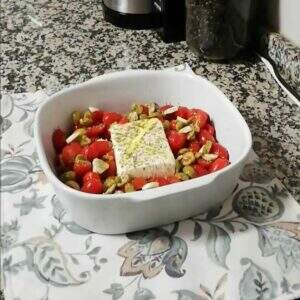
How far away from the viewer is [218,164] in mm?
536

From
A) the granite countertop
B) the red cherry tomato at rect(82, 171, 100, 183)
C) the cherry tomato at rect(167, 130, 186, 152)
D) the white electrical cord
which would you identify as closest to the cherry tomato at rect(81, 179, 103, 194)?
the red cherry tomato at rect(82, 171, 100, 183)

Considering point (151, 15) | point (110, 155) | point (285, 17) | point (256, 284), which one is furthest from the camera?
point (151, 15)

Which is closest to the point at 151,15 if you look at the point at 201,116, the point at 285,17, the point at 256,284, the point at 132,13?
the point at 132,13

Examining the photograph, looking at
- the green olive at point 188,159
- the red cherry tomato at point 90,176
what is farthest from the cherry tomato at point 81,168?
the green olive at point 188,159

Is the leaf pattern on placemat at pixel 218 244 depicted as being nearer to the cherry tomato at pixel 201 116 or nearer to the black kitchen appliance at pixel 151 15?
the cherry tomato at pixel 201 116

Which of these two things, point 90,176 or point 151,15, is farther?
point 151,15

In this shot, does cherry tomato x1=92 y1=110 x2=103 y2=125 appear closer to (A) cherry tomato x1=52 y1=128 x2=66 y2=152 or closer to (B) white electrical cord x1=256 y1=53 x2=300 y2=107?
(A) cherry tomato x1=52 y1=128 x2=66 y2=152

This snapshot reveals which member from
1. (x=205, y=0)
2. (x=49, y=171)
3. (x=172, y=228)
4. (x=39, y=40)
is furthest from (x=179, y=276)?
(x=39, y=40)

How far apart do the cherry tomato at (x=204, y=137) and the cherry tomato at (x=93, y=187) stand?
0.15m

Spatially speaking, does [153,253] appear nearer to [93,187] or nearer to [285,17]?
[93,187]

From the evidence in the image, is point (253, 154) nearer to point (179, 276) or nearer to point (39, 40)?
point (179, 276)

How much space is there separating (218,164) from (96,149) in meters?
0.15

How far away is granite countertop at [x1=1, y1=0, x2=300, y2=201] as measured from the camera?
0.65m

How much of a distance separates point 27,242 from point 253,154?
12.0 inches
